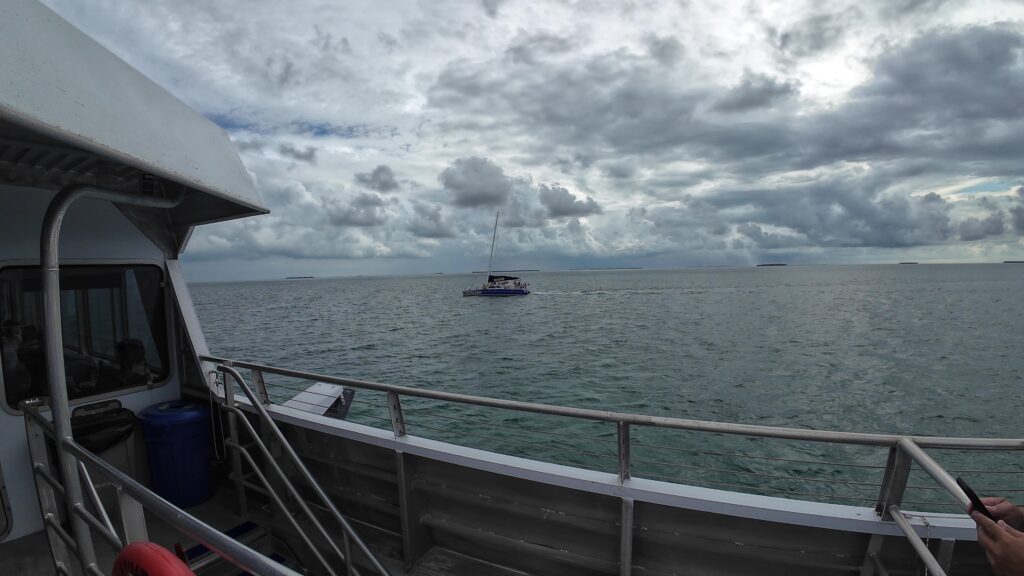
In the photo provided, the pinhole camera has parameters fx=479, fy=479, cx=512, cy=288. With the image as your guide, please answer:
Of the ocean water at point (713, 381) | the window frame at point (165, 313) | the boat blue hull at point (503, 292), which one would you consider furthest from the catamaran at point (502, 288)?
the window frame at point (165, 313)

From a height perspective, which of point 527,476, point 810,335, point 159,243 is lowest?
point 810,335

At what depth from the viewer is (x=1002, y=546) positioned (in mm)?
1733

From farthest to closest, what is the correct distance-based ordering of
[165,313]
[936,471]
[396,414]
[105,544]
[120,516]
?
[165,313], [105,544], [396,414], [120,516], [936,471]

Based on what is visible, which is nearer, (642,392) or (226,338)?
(642,392)

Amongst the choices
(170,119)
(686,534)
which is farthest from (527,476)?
(170,119)

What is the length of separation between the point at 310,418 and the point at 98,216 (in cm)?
289

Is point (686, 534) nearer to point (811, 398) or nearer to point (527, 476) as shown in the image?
point (527, 476)

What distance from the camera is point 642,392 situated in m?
18.2

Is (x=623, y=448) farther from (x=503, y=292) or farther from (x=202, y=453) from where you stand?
(x=503, y=292)

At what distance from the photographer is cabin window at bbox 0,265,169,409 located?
13.4ft

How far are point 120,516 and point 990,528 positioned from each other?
3728 millimetres

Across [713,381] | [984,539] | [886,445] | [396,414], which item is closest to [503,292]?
[713,381]

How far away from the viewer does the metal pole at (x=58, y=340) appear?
2324mm

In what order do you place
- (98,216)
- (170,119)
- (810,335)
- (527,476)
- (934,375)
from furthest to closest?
(810,335) < (934,375) < (98,216) < (527,476) < (170,119)
